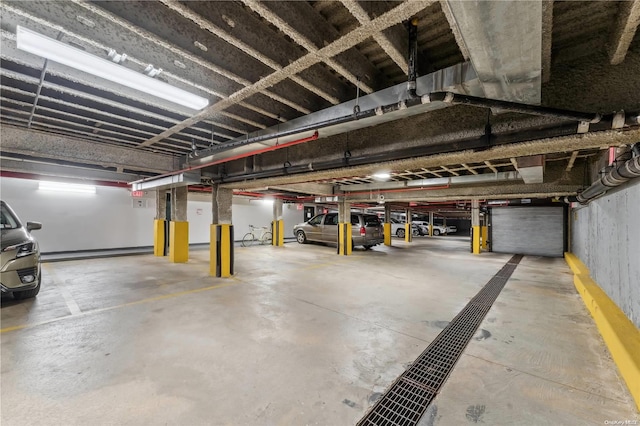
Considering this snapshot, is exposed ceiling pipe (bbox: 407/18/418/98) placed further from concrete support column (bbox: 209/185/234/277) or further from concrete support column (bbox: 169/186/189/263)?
concrete support column (bbox: 169/186/189/263)

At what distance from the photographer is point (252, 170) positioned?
4.80 meters

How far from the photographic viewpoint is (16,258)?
10.9 feet

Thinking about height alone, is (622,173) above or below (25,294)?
above

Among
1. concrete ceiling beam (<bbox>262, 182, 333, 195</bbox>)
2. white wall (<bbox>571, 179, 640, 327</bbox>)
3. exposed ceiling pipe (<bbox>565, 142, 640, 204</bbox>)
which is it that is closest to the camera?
exposed ceiling pipe (<bbox>565, 142, 640, 204</bbox>)

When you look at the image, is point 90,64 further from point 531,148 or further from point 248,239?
point 248,239

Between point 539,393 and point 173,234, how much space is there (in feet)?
25.1

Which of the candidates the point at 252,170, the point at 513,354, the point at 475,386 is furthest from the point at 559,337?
the point at 252,170

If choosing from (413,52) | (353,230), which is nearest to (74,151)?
(413,52)

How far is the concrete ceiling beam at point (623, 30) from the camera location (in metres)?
1.30

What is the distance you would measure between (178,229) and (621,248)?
330 inches

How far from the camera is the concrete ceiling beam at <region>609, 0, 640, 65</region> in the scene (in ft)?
4.27

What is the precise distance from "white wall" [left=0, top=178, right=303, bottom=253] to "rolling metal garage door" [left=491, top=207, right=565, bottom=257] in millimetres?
12269

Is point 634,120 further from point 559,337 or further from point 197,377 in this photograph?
point 197,377

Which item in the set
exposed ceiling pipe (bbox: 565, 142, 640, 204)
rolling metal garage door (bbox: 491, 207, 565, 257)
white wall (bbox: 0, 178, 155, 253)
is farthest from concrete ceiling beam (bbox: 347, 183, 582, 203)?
white wall (bbox: 0, 178, 155, 253)
